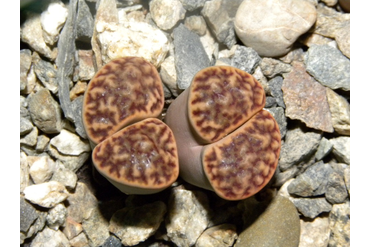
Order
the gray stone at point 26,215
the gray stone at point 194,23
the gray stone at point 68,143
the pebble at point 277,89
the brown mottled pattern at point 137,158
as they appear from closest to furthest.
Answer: the brown mottled pattern at point 137,158 < the gray stone at point 26,215 < the gray stone at point 68,143 < the pebble at point 277,89 < the gray stone at point 194,23

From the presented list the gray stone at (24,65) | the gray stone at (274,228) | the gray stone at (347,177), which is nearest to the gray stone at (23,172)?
the gray stone at (24,65)

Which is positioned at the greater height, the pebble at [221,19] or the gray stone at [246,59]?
the pebble at [221,19]

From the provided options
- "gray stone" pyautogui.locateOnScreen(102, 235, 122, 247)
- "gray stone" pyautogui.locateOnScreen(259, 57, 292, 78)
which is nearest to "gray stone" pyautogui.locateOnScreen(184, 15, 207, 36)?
"gray stone" pyautogui.locateOnScreen(259, 57, 292, 78)

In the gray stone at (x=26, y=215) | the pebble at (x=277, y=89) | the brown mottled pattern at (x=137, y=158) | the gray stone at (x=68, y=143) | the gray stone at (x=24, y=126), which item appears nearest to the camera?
the brown mottled pattern at (x=137, y=158)

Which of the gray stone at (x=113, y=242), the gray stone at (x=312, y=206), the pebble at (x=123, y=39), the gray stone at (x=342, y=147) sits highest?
the pebble at (x=123, y=39)

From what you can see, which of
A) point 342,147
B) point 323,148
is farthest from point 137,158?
point 342,147

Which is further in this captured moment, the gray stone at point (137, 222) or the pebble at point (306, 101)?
the pebble at point (306, 101)

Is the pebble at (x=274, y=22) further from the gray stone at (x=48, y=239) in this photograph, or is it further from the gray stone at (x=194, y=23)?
the gray stone at (x=48, y=239)
